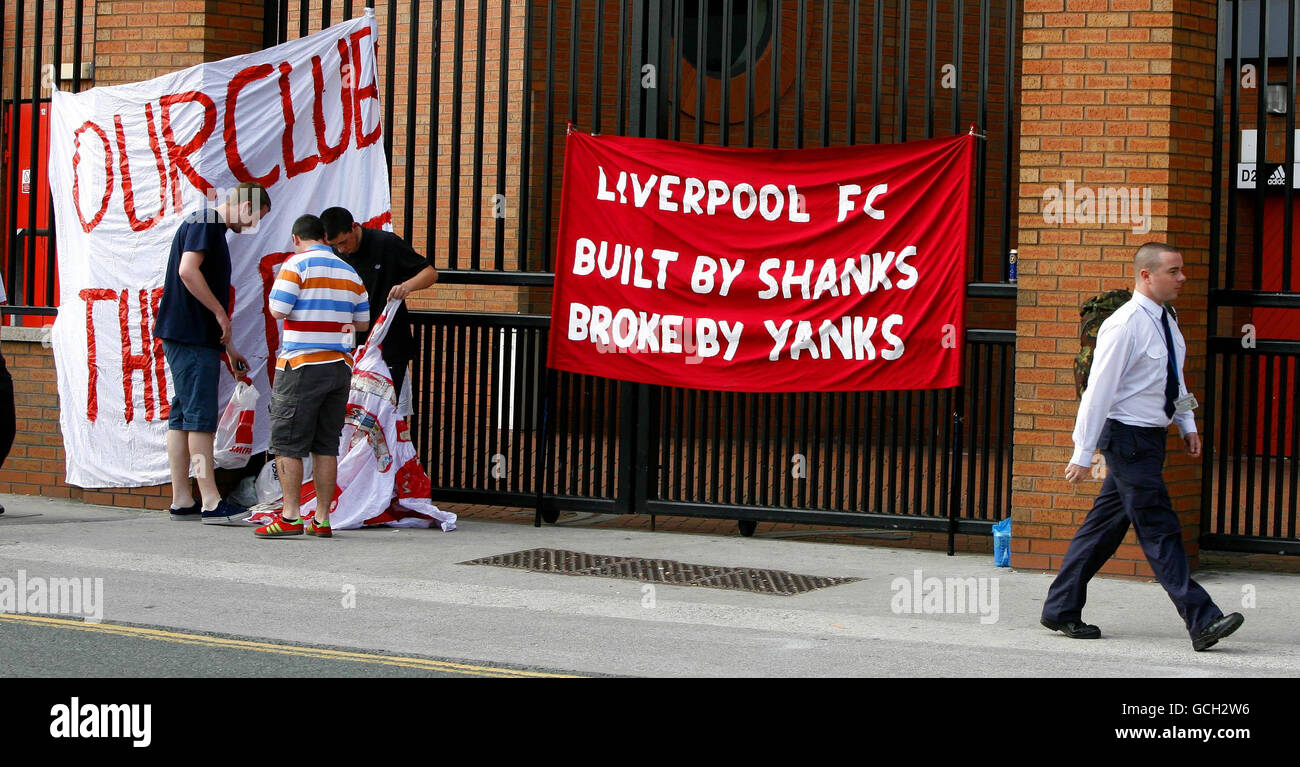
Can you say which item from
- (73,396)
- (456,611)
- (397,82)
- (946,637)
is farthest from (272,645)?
(397,82)

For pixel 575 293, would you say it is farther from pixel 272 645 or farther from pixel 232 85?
pixel 272 645

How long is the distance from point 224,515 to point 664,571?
3.26 m

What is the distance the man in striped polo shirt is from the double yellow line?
247cm

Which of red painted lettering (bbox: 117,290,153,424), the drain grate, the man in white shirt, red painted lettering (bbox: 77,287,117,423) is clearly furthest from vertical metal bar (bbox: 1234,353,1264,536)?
red painted lettering (bbox: 77,287,117,423)

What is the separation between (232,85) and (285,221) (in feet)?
3.20

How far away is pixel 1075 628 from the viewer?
24.2ft

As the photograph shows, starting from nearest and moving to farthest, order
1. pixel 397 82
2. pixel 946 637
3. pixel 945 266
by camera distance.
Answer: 1. pixel 946 637
2. pixel 945 266
3. pixel 397 82

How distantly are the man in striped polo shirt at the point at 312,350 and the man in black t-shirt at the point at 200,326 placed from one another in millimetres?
852

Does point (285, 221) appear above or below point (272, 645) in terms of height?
above

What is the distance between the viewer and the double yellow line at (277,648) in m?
6.50

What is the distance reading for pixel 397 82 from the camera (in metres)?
16.1

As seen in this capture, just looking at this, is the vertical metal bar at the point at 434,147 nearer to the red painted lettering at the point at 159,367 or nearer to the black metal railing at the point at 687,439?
the black metal railing at the point at 687,439

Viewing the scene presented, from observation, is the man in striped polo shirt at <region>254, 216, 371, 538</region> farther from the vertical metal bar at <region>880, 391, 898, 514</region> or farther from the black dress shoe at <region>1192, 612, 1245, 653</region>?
the black dress shoe at <region>1192, 612, 1245, 653</region>

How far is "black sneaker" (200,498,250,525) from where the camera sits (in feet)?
34.7
